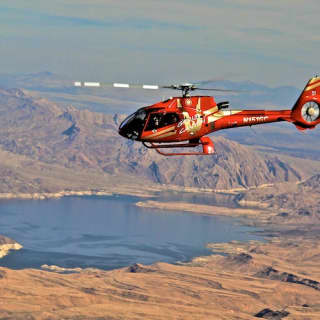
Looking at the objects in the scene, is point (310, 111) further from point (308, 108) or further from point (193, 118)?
point (193, 118)

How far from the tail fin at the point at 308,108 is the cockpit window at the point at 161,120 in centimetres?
1466

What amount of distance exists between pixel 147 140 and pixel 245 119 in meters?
12.4

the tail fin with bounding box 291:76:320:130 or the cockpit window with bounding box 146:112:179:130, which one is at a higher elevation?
the tail fin with bounding box 291:76:320:130

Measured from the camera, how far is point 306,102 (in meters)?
85.4

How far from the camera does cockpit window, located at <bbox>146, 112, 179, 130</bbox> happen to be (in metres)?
77.9

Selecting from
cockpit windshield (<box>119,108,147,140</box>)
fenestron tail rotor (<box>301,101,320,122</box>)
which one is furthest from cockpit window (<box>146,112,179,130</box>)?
fenestron tail rotor (<box>301,101,320,122</box>)

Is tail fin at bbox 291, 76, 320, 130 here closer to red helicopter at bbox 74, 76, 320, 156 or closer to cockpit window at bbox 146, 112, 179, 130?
red helicopter at bbox 74, 76, 320, 156

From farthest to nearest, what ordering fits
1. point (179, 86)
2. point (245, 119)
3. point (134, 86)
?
1. point (245, 119)
2. point (179, 86)
3. point (134, 86)

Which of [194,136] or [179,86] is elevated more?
[179,86]

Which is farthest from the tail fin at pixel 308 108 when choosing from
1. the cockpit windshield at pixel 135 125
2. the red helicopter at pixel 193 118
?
the cockpit windshield at pixel 135 125

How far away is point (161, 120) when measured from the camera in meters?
78.1

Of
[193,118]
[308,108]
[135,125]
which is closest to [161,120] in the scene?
[135,125]

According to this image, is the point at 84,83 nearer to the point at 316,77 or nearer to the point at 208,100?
the point at 208,100

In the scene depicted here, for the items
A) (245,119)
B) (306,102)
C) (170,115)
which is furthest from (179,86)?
(306,102)
